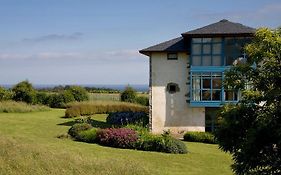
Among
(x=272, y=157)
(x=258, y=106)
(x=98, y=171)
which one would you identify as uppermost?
(x=258, y=106)

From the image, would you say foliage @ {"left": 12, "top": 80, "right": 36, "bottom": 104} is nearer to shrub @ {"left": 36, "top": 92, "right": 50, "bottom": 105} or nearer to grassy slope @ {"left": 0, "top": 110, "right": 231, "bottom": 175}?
shrub @ {"left": 36, "top": 92, "right": 50, "bottom": 105}

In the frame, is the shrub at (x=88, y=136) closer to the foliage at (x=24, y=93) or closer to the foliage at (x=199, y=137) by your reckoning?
the foliage at (x=199, y=137)

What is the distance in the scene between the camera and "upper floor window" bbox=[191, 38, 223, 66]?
1032 inches

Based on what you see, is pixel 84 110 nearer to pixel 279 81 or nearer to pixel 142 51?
pixel 142 51

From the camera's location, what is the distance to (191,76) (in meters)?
26.6

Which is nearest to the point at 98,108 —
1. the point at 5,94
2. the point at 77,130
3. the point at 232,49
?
the point at 5,94

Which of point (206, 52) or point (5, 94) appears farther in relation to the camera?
point (5, 94)

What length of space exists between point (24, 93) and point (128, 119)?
20.4 metres

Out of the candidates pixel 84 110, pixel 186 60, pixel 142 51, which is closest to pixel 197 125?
pixel 186 60

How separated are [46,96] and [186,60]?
80.2 ft

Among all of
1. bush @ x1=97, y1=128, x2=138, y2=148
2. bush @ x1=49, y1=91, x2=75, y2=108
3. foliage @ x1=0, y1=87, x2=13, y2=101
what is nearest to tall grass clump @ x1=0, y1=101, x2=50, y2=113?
foliage @ x1=0, y1=87, x2=13, y2=101

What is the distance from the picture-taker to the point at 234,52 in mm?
25906

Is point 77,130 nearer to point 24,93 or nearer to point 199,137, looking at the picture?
point 199,137

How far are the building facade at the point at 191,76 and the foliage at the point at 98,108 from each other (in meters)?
9.89
